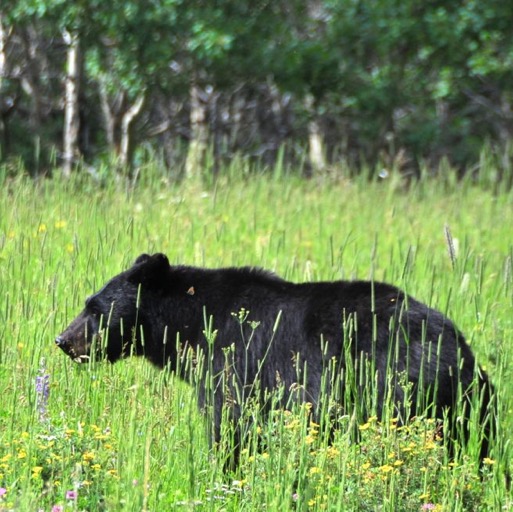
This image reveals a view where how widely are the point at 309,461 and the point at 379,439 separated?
282 mm

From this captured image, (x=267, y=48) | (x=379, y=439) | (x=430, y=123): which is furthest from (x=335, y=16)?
(x=379, y=439)

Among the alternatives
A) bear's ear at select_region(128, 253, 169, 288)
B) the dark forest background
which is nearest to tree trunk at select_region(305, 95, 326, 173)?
the dark forest background

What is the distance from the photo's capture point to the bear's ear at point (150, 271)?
539 centimetres

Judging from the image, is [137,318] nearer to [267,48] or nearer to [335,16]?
[267,48]

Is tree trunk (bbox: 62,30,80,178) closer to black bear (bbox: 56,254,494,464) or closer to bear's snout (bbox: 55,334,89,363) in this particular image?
black bear (bbox: 56,254,494,464)

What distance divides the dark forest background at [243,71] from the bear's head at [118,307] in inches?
126

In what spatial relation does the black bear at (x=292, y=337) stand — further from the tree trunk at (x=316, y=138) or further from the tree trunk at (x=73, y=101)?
the tree trunk at (x=316, y=138)

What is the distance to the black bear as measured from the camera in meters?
4.48

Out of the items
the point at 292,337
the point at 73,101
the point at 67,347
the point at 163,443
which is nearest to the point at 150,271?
the point at 67,347

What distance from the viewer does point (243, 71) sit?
58.3 ft

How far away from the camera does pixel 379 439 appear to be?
4.06m

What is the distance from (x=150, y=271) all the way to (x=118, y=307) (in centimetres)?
24

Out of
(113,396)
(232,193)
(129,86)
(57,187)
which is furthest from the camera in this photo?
(129,86)

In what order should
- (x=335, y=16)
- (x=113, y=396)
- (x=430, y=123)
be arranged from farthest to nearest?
(x=430, y=123)
(x=335, y=16)
(x=113, y=396)
